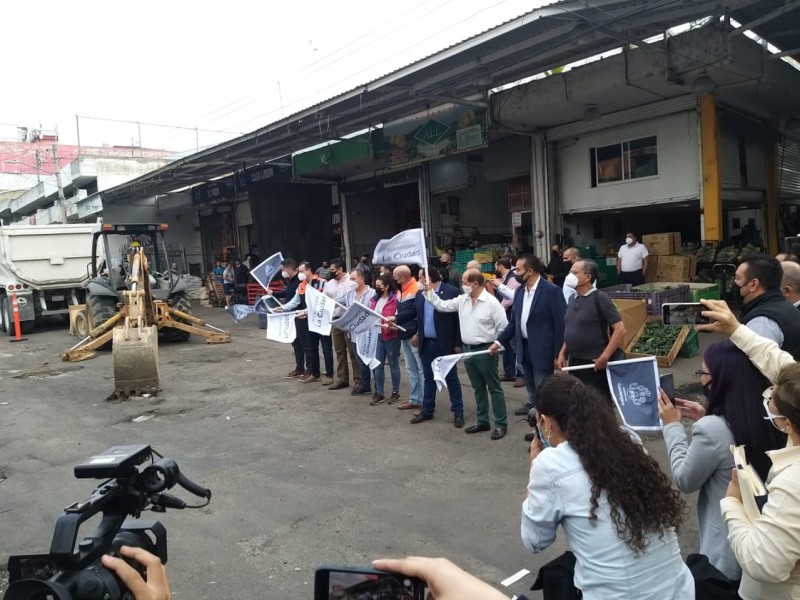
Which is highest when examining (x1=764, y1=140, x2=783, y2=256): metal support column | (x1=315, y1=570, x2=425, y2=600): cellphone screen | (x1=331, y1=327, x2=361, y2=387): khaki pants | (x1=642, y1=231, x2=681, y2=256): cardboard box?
(x1=764, y1=140, x2=783, y2=256): metal support column

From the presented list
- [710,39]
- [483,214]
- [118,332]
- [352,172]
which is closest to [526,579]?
[118,332]

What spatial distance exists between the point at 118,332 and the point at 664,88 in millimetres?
11075

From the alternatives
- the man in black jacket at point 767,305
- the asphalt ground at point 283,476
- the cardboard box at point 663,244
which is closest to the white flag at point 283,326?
the asphalt ground at point 283,476

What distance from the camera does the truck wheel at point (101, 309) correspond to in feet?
45.3

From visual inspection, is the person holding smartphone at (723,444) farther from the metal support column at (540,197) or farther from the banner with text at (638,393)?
the metal support column at (540,197)

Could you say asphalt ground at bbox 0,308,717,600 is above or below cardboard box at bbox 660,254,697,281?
below

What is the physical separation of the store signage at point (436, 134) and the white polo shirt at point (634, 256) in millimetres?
A: 4044

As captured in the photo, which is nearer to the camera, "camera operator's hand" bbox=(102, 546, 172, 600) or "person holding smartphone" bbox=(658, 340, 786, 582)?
"camera operator's hand" bbox=(102, 546, 172, 600)

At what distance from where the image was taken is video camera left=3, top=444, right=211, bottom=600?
56.9 inches

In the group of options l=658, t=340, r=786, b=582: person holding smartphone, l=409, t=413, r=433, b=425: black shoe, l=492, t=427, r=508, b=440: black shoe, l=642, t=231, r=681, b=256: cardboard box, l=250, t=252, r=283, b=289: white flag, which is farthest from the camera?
l=642, t=231, r=681, b=256: cardboard box

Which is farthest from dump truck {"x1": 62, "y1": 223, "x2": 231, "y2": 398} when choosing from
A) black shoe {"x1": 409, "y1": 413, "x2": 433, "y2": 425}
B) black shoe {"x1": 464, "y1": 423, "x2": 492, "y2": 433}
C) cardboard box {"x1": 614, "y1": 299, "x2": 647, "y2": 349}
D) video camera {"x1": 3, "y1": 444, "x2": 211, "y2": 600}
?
video camera {"x1": 3, "y1": 444, "x2": 211, "y2": 600}

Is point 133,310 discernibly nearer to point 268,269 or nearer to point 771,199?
point 268,269

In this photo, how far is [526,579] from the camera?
368 cm

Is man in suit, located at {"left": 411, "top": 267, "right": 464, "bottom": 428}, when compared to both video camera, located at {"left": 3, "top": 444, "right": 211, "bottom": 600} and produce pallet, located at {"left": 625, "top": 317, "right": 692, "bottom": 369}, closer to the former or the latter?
produce pallet, located at {"left": 625, "top": 317, "right": 692, "bottom": 369}
